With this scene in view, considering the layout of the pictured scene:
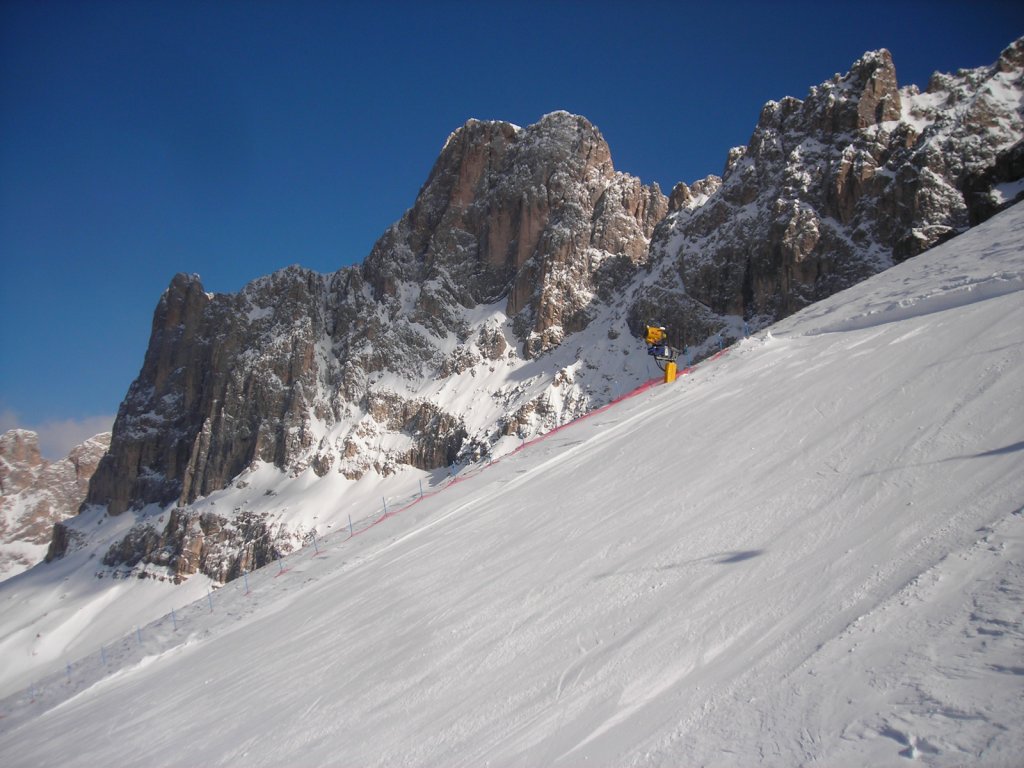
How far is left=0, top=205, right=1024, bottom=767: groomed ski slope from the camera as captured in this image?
445 cm

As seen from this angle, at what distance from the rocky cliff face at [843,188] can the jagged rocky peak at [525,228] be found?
52.3 feet

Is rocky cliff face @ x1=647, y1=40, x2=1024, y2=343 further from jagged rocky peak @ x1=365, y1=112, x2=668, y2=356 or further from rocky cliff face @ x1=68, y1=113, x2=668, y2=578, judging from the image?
rocky cliff face @ x1=68, y1=113, x2=668, y2=578

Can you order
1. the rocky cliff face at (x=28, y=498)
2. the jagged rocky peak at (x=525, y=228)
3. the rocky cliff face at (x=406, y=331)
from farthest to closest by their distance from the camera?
the rocky cliff face at (x=28, y=498) < the jagged rocky peak at (x=525, y=228) < the rocky cliff face at (x=406, y=331)

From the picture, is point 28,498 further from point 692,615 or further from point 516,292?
point 692,615

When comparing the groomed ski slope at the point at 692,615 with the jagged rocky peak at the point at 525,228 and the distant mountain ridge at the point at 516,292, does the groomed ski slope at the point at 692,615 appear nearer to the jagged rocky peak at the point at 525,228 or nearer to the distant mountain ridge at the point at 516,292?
the distant mountain ridge at the point at 516,292

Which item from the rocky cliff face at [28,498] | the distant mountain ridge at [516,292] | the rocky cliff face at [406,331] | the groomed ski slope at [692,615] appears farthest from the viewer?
the rocky cliff face at [28,498]

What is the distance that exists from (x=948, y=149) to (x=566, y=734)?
A: 72310 mm

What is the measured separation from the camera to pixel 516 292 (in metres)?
108

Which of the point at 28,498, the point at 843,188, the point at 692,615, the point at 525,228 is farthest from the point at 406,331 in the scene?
the point at 28,498

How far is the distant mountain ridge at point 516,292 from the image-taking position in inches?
2638

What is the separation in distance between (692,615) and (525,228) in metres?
109

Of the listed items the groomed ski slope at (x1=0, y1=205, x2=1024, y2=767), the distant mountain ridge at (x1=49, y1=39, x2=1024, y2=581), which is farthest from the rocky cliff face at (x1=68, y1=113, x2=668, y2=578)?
the groomed ski slope at (x1=0, y1=205, x2=1024, y2=767)

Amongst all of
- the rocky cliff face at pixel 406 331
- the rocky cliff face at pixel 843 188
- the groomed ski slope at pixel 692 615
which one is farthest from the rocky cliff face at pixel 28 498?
the groomed ski slope at pixel 692 615

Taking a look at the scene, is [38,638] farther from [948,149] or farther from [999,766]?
[948,149]
